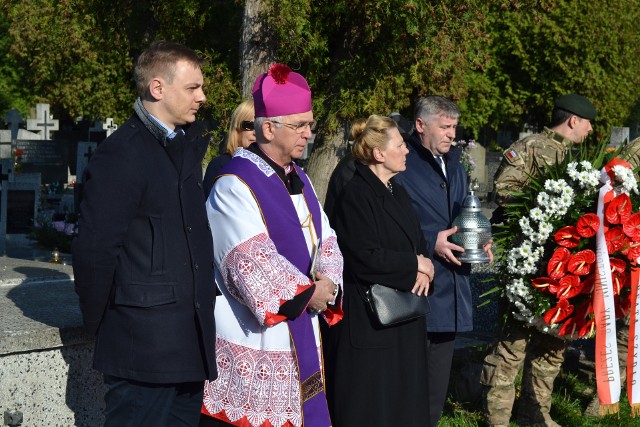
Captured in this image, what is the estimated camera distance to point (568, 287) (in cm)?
548

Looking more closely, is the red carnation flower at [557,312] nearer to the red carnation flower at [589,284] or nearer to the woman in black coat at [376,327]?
the red carnation flower at [589,284]

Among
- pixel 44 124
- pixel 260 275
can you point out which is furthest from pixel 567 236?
pixel 44 124

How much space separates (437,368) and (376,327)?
33.0 inches

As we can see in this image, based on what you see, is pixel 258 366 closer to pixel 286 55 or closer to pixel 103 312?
pixel 103 312

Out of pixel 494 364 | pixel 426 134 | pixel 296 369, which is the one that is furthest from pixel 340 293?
pixel 494 364

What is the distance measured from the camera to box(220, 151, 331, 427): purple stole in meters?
4.01

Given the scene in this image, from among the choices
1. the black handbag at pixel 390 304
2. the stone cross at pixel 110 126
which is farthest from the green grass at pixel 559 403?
A: the stone cross at pixel 110 126

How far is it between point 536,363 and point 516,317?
1.89ft

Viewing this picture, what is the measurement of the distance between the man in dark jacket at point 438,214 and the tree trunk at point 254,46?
8.96 feet

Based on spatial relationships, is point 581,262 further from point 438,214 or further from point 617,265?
point 438,214

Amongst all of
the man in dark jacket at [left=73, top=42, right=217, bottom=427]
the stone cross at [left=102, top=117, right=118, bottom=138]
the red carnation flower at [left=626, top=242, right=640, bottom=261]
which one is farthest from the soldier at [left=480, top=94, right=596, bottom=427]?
the stone cross at [left=102, top=117, right=118, bottom=138]

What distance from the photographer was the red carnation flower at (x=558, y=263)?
545 cm

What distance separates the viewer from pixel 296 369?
400cm

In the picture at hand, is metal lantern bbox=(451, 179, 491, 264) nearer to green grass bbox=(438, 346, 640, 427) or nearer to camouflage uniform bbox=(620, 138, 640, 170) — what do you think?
green grass bbox=(438, 346, 640, 427)
